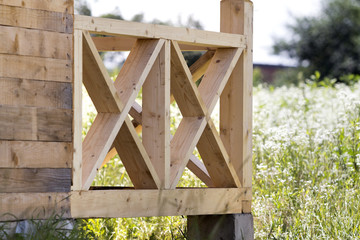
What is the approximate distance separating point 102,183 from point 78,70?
2602mm

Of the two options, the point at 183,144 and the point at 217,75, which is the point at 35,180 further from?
the point at 217,75

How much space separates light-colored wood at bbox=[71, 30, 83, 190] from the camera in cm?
399

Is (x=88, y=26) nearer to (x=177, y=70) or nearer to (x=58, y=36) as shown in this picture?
(x=58, y=36)

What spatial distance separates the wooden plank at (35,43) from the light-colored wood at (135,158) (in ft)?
2.07

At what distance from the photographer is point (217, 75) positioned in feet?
15.9

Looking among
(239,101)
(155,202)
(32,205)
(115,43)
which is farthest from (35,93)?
(115,43)

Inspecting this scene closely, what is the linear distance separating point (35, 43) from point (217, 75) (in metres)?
1.50

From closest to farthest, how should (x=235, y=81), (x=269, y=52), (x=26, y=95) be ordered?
(x=26, y=95), (x=235, y=81), (x=269, y=52)

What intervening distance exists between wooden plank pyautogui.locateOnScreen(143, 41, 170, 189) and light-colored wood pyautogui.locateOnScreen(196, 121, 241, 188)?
1.40 ft

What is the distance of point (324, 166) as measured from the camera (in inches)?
258

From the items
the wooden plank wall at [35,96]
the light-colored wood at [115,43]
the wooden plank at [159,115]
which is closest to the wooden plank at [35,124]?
the wooden plank wall at [35,96]

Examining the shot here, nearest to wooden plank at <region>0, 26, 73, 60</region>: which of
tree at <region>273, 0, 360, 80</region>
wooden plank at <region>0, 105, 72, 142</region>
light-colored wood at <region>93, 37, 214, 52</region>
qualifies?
wooden plank at <region>0, 105, 72, 142</region>

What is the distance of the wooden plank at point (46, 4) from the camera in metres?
3.86

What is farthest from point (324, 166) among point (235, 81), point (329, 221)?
point (235, 81)
